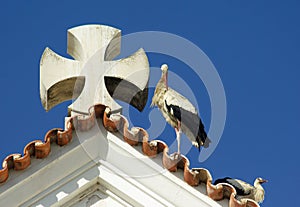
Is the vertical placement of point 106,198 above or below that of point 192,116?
below

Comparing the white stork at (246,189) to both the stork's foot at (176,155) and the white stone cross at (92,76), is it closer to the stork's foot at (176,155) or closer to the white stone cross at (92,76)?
the stork's foot at (176,155)

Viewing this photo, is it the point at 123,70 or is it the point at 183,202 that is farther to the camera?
the point at 123,70

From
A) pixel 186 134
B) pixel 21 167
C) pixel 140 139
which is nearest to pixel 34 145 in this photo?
pixel 21 167

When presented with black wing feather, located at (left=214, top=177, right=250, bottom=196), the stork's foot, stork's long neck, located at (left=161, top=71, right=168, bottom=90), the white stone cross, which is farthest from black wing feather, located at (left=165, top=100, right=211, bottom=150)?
the stork's foot

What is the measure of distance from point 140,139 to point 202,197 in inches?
35.3

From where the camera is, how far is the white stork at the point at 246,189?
485 inches

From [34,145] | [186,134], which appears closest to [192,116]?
[186,134]

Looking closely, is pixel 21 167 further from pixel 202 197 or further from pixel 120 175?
pixel 202 197

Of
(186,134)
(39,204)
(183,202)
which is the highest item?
(186,134)

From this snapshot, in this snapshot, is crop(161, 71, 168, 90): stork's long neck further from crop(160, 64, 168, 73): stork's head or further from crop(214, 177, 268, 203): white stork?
crop(214, 177, 268, 203): white stork

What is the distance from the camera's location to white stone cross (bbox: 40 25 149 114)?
1311 cm

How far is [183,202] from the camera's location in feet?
39.1

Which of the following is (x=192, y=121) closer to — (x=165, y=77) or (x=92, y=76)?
(x=165, y=77)

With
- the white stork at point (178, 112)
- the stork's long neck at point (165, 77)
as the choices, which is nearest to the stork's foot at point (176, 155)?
the white stork at point (178, 112)
